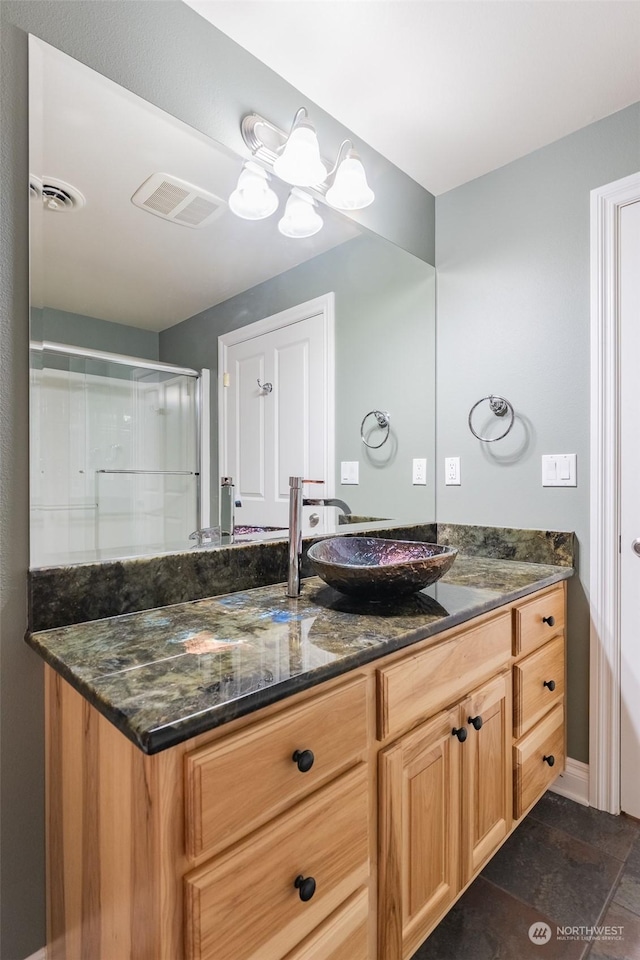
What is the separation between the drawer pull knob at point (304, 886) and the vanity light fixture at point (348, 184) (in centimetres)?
183

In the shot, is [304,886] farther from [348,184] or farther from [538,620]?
[348,184]

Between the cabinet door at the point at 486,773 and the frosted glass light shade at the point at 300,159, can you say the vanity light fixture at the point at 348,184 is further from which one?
the cabinet door at the point at 486,773

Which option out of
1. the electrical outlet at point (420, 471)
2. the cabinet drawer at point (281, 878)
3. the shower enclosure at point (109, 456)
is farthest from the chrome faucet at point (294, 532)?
the electrical outlet at point (420, 471)

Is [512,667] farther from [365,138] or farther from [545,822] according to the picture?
[365,138]

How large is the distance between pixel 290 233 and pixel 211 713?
1461 millimetres

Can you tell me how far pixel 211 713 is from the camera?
70 cm

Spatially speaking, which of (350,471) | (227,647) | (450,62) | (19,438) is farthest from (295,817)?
(450,62)

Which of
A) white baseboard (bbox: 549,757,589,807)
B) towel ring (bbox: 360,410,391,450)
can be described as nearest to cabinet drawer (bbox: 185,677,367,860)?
towel ring (bbox: 360,410,391,450)

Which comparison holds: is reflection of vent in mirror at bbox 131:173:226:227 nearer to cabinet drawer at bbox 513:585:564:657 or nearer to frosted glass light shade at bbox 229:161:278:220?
frosted glass light shade at bbox 229:161:278:220

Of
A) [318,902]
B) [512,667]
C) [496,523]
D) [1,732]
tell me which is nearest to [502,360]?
[496,523]

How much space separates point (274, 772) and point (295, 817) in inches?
4.0

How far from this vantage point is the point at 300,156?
147 centimetres

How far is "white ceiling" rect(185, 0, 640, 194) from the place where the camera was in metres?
1.34

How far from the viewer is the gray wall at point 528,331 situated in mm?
1782
